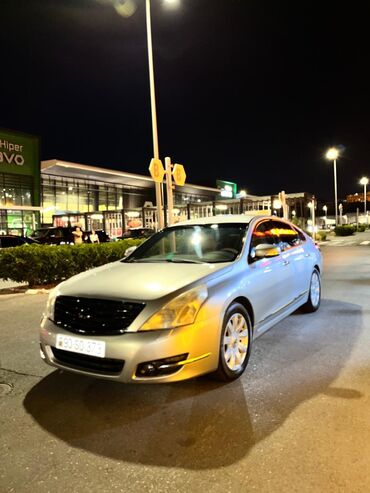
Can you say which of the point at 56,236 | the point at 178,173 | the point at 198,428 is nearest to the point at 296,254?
the point at 198,428

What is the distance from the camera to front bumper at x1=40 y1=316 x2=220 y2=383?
3.24 metres

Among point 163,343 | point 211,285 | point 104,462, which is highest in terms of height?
point 211,285

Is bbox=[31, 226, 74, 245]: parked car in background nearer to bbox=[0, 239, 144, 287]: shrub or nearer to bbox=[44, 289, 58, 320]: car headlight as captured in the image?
bbox=[0, 239, 144, 287]: shrub

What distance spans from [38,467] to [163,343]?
3.94 ft

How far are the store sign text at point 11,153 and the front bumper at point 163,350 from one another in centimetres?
2885

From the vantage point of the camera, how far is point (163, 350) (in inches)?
128

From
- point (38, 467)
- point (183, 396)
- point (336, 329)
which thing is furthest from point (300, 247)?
point (38, 467)

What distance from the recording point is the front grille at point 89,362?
3.32 metres

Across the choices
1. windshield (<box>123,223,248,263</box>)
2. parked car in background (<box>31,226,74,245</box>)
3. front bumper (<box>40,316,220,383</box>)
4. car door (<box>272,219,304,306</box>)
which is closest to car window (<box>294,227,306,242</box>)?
car door (<box>272,219,304,306</box>)

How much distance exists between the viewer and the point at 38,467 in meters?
2.67

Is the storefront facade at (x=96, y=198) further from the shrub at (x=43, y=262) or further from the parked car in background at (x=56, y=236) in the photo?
the shrub at (x=43, y=262)

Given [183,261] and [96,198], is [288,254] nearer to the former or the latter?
[183,261]

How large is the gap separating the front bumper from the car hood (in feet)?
1.16

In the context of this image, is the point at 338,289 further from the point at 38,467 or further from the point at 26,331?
the point at 38,467
